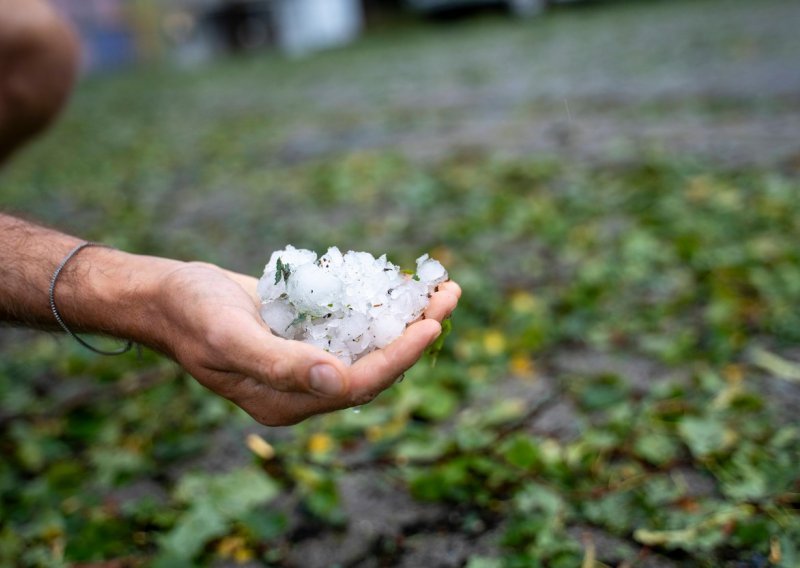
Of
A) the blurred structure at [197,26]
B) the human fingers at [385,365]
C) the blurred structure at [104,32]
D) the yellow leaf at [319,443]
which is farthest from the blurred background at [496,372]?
the blurred structure at [104,32]

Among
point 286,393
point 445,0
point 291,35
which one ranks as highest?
point 286,393

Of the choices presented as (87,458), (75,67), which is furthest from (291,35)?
(87,458)

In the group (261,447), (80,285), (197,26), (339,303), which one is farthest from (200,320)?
(197,26)

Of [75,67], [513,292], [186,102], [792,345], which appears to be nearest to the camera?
[792,345]

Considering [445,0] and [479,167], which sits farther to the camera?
[445,0]

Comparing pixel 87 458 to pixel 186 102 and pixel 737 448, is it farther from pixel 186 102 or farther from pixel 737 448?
pixel 186 102

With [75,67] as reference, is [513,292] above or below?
below

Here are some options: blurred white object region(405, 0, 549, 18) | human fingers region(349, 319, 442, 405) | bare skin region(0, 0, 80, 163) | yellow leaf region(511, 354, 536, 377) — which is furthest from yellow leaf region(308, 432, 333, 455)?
blurred white object region(405, 0, 549, 18)
